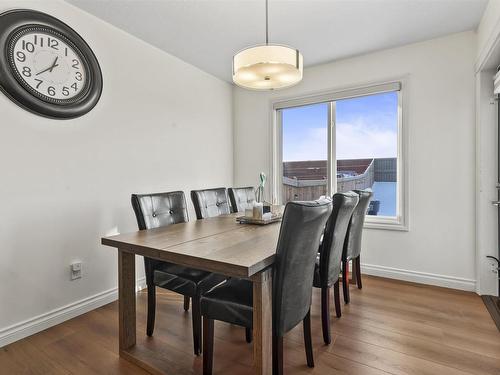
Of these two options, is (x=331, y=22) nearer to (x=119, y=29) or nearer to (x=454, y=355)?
(x=119, y=29)

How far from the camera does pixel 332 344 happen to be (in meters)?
1.85

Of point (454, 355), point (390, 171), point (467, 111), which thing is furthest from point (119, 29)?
point (454, 355)

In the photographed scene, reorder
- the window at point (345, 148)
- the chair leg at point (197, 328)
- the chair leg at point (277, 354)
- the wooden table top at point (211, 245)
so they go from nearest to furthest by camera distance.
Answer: the wooden table top at point (211, 245), the chair leg at point (277, 354), the chair leg at point (197, 328), the window at point (345, 148)

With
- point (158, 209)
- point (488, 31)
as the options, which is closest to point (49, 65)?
point (158, 209)

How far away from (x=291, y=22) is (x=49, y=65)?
1.98 m

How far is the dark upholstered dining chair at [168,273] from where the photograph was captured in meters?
A: 1.77

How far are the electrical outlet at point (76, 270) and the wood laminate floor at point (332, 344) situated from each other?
32 cm

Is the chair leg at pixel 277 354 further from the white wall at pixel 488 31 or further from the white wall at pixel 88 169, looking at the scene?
the white wall at pixel 488 31

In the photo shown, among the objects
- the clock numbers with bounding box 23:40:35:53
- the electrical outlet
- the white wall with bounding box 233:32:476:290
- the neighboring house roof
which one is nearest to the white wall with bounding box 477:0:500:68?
the white wall with bounding box 233:32:476:290

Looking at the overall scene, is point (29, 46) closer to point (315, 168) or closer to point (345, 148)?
point (315, 168)

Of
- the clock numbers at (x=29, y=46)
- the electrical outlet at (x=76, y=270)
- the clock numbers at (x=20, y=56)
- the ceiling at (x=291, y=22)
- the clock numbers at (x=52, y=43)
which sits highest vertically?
the ceiling at (x=291, y=22)

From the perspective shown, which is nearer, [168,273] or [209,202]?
[168,273]

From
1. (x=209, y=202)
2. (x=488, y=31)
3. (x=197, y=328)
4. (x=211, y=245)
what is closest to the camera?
(x=211, y=245)

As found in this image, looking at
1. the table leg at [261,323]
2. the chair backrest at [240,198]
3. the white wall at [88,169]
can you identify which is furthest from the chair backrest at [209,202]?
the table leg at [261,323]
